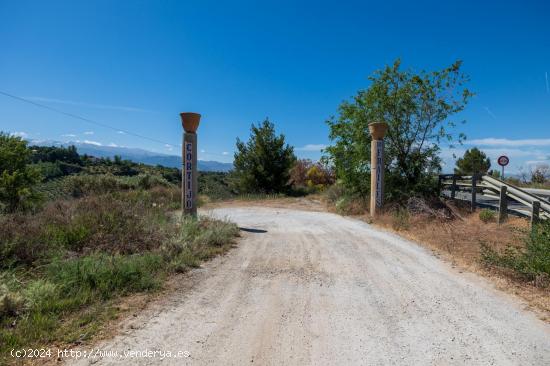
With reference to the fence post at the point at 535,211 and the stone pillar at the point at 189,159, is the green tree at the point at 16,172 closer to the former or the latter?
the stone pillar at the point at 189,159

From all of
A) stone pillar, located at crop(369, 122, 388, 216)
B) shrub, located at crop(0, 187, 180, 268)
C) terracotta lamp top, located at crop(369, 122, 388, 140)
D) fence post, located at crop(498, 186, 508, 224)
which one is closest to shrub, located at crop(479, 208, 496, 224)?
fence post, located at crop(498, 186, 508, 224)

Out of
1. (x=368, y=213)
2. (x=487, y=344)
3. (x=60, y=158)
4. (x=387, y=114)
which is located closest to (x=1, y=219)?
(x=487, y=344)

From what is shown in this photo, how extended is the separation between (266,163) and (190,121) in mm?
14164

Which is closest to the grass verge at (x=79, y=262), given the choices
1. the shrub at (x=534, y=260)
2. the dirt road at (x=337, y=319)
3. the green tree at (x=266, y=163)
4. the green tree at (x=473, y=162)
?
the dirt road at (x=337, y=319)

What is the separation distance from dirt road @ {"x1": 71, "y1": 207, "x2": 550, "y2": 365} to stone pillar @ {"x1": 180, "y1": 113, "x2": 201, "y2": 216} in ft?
12.9

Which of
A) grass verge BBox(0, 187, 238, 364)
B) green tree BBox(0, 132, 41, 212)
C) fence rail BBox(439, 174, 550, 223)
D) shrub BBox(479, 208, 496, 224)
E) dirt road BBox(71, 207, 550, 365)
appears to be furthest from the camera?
green tree BBox(0, 132, 41, 212)

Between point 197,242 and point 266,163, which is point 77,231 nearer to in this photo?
point 197,242

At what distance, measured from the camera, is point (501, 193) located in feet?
29.2

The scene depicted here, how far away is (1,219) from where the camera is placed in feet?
16.9

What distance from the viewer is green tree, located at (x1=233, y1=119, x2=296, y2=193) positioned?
23.6 m

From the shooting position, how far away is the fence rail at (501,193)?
302 inches

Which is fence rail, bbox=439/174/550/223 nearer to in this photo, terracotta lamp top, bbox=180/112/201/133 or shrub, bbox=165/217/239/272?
shrub, bbox=165/217/239/272

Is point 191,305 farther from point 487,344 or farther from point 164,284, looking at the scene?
point 487,344

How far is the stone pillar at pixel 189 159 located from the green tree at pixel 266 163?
13562mm
